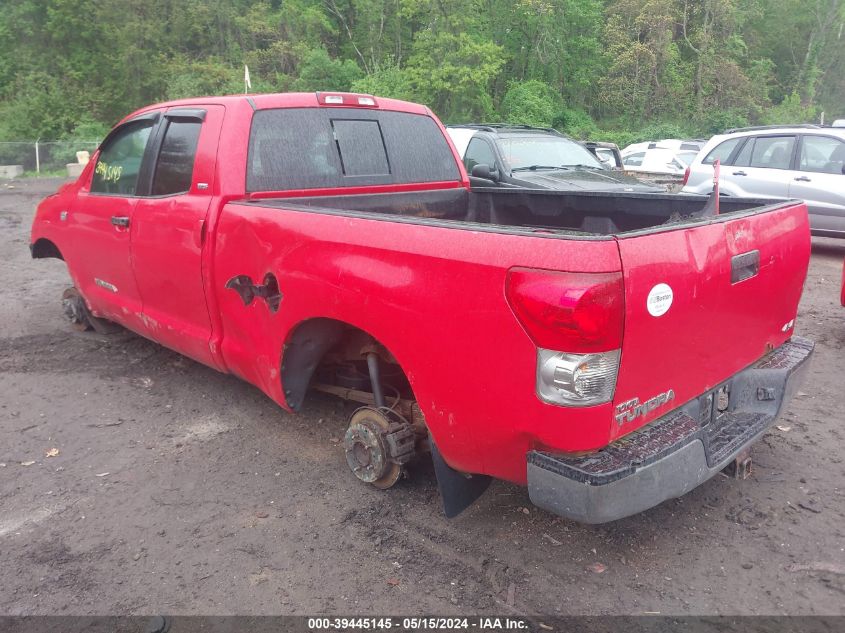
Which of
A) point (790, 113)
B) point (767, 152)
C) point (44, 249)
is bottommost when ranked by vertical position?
point (44, 249)

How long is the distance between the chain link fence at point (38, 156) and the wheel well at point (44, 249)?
2280 cm

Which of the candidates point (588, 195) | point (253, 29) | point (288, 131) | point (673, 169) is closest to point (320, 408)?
point (288, 131)

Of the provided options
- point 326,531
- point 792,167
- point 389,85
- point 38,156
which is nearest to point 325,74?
point 389,85

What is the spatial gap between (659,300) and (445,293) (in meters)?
0.77

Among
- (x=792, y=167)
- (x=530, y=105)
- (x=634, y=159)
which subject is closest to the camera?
(x=792, y=167)

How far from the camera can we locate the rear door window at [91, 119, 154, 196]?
4414mm

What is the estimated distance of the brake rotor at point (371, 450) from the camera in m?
3.21

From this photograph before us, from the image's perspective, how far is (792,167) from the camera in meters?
9.63

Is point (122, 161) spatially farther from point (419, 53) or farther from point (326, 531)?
point (419, 53)

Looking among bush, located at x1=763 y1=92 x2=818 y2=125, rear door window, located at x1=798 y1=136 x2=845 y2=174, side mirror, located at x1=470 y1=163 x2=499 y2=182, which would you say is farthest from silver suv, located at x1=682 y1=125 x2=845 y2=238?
bush, located at x1=763 y1=92 x2=818 y2=125

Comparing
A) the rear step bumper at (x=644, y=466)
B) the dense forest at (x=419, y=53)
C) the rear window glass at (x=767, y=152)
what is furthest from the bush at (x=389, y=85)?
the rear step bumper at (x=644, y=466)

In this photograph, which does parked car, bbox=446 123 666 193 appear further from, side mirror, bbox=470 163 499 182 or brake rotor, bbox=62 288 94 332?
brake rotor, bbox=62 288 94 332

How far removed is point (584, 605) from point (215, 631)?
1395 mm

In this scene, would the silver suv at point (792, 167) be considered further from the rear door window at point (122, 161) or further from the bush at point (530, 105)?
the bush at point (530, 105)
